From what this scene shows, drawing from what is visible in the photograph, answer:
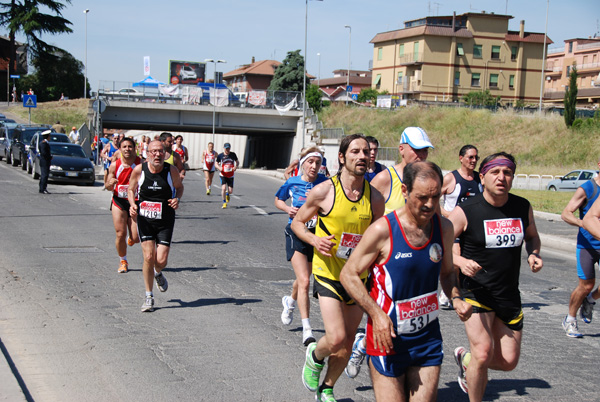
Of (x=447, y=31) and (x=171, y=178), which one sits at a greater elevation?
(x=447, y=31)

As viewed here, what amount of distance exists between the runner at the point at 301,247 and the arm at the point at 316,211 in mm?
1162

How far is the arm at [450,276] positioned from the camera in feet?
13.4

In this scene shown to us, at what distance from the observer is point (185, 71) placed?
79250mm

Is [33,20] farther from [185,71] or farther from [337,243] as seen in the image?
[337,243]

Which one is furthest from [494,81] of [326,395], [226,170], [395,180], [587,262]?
[326,395]

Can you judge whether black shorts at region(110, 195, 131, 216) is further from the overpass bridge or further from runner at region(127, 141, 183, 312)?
the overpass bridge

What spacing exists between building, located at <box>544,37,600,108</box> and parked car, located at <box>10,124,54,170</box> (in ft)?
239

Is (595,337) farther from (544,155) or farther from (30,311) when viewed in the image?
(544,155)

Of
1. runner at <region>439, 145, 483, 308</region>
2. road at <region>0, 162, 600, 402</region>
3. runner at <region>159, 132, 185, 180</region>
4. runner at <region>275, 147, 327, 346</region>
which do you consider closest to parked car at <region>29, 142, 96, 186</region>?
road at <region>0, 162, 600, 402</region>

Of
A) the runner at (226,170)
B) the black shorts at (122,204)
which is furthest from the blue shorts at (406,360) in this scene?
the runner at (226,170)

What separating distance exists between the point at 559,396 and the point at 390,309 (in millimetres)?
2294

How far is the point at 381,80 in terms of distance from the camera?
9275 centimetres

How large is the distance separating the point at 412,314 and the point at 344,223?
1451mm

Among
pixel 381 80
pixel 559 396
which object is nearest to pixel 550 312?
pixel 559 396
